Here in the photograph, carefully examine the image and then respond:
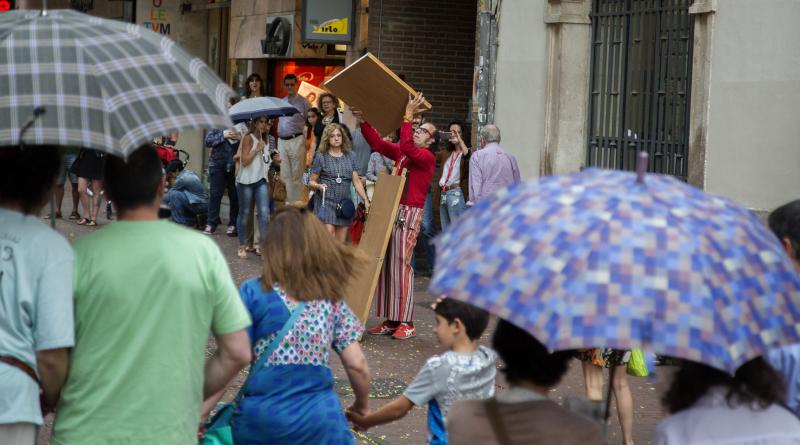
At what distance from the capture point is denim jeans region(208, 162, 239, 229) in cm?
1956

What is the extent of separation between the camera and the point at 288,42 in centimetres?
2284

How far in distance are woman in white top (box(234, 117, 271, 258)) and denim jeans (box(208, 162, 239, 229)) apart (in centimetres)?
196

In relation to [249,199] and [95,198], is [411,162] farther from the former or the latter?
[95,198]

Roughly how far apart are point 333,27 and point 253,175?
4196 millimetres

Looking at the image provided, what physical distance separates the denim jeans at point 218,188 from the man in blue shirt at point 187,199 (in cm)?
23

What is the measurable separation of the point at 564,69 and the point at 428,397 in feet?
35.7

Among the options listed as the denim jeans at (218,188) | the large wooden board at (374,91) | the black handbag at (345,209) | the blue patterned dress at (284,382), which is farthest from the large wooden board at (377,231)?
the denim jeans at (218,188)

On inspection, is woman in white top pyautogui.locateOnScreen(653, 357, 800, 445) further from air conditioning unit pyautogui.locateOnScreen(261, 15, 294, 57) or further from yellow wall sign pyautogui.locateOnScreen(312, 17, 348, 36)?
air conditioning unit pyautogui.locateOnScreen(261, 15, 294, 57)

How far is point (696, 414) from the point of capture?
3.40 m

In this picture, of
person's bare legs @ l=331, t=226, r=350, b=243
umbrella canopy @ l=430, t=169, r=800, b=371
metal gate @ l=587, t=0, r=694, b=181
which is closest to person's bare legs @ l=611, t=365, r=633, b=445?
umbrella canopy @ l=430, t=169, r=800, b=371

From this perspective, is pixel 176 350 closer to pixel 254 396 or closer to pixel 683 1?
pixel 254 396

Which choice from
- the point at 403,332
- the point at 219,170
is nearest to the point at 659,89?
the point at 403,332

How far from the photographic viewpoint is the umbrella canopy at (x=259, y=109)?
16.8m

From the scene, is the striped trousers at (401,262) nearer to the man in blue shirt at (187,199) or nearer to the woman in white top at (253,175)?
the woman in white top at (253,175)
